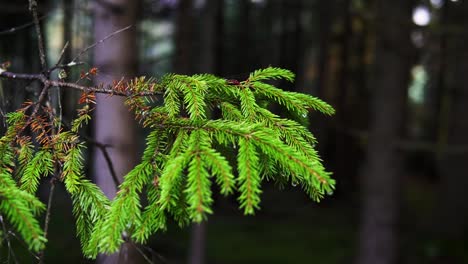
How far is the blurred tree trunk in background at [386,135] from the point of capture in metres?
6.20

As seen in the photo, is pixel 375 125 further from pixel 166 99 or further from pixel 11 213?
pixel 11 213

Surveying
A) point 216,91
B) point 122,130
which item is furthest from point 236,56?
point 216,91

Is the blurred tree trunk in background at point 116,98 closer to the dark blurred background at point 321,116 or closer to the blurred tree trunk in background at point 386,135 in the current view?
the dark blurred background at point 321,116

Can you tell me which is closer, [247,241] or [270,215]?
[247,241]

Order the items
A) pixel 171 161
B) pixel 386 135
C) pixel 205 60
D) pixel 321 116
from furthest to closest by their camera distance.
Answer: pixel 321 116
pixel 205 60
pixel 386 135
pixel 171 161


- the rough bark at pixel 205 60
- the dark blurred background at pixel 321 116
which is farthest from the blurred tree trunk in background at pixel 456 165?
the rough bark at pixel 205 60

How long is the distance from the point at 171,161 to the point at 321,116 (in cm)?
875

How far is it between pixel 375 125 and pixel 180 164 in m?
5.59

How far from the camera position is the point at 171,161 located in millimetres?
1141

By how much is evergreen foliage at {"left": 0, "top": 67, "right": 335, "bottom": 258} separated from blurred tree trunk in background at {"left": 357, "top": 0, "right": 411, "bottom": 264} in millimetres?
5081

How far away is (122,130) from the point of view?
3758 millimetres

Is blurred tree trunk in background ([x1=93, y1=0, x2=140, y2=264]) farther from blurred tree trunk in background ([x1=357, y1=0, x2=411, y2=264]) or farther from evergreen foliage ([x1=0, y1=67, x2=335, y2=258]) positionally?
blurred tree trunk in background ([x1=357, y1=0, x2=411, y2=264])

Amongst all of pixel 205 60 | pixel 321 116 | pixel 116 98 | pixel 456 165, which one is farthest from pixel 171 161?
pixel 456 165

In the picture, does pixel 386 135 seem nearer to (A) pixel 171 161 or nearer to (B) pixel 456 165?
(B) pixel 456 165
